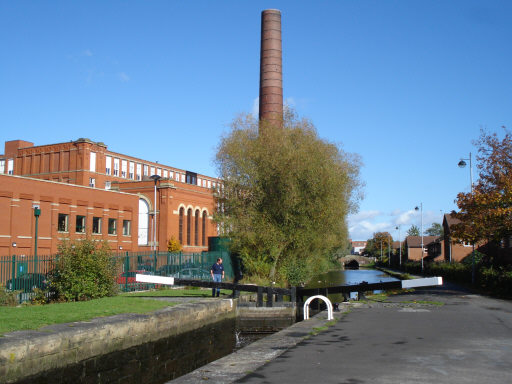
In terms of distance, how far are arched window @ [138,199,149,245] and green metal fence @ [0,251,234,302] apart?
2728 cm

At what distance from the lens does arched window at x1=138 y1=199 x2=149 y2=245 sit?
58.2m

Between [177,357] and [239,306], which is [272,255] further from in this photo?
[177,357]

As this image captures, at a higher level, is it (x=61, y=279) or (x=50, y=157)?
(x=50, y=157)

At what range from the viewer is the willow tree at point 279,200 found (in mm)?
29719

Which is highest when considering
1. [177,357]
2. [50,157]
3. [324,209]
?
[50,157]

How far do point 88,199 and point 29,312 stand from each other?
110 feet

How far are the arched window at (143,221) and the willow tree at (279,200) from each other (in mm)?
27746

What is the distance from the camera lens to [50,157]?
68875 millimetres

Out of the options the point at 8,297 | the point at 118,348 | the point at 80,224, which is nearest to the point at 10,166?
the point at 80,224

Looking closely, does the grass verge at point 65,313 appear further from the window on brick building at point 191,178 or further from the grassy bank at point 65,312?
the window on brick building at point 191,178

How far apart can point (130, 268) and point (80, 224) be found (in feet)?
71.5

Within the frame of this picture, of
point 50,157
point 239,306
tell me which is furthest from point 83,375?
point 50,157

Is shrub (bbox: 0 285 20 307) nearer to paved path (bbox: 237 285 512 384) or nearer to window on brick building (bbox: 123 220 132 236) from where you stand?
paved path (bbox: 237 285 512 384)

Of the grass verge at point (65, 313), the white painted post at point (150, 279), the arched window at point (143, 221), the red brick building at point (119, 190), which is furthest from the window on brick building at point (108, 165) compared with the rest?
the grass verge at point (65, 313)
